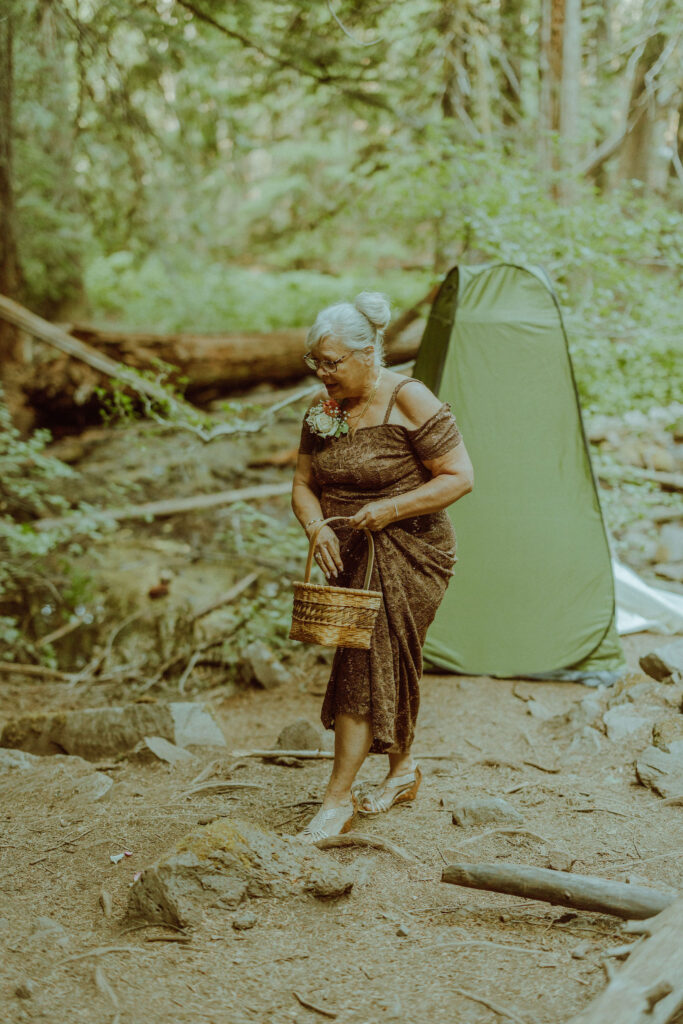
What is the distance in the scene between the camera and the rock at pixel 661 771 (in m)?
3.50

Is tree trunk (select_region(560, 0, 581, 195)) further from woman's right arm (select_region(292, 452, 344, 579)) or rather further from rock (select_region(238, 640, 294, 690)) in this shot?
woman's right arm (select_region(292, 452, 344, 579))

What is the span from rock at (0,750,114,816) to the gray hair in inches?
79.3

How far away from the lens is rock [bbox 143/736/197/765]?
4102 mm

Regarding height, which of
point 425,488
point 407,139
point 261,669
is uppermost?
point 407,139

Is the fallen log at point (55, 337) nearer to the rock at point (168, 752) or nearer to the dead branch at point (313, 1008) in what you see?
the rock at point (168, 752)

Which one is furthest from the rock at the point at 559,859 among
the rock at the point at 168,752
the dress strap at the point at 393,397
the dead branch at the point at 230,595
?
the dead branch at the point at 230,595

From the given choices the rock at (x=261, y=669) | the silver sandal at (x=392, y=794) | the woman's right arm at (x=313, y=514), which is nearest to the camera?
the woman's right arm at (x=313, y=514)

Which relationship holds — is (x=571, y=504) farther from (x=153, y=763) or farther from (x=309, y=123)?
(x=309, y=123)

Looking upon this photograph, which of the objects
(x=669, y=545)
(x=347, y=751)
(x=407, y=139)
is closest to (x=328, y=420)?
(x=347, y=751)

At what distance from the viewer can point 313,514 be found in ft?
10.4

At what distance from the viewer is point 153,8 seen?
6.80 metres

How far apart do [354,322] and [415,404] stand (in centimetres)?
35

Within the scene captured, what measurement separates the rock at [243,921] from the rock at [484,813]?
97 cm

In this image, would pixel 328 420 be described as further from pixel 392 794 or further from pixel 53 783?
pixel 53 783
